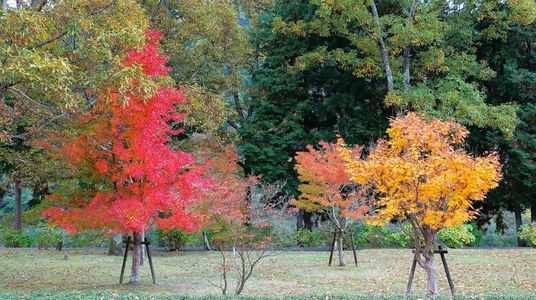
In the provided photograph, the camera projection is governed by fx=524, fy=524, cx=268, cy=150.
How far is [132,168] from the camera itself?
10039 mm

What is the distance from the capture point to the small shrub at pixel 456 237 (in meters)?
20.6

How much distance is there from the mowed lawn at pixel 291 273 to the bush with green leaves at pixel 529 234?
1420 mm

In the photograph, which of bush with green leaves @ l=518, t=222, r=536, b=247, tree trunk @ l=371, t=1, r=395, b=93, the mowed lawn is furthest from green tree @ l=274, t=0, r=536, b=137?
the mowed lawn

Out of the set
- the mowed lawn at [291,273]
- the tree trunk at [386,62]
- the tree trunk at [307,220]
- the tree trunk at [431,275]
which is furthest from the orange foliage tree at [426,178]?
the tree trunk at [307,220]

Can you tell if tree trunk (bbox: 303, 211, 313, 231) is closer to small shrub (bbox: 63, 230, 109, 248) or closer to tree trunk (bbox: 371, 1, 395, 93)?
tree trunk (bbox: 371, 1, 395, 93)

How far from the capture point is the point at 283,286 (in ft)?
38.2

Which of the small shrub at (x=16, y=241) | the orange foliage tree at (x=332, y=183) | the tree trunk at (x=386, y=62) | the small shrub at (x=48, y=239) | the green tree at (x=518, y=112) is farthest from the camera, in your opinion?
the small shrub at (x=16, y=241)

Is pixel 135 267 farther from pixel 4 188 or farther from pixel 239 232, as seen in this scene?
pixel 4 188

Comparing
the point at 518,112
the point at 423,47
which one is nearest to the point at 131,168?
the point at 423,47

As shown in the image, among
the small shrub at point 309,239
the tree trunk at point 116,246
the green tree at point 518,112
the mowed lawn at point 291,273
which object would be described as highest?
the green tree at point 518,112

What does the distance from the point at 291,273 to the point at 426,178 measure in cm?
634

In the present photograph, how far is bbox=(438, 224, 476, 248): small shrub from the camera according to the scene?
20.6 m

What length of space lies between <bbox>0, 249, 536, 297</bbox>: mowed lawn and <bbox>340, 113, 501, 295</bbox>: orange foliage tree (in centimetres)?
204

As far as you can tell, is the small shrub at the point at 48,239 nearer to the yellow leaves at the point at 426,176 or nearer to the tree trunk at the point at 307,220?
the tree trunk at the point at 307,220
